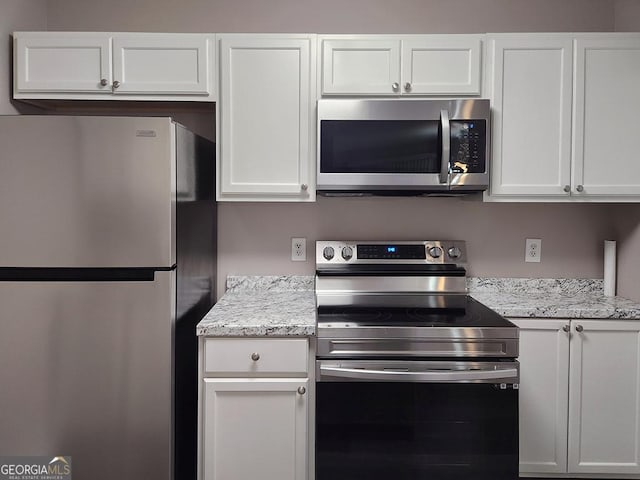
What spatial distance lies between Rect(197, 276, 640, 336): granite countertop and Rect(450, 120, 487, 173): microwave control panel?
2.06 ft

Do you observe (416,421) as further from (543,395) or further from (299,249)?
(299,249)

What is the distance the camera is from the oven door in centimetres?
191

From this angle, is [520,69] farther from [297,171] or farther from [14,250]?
[14,250]

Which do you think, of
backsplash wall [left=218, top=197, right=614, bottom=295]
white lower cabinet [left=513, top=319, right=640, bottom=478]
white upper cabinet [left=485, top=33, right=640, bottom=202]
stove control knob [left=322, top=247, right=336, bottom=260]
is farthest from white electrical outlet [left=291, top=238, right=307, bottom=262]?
white lower cabinet [left=513, top=319, right=640, bottom=478]

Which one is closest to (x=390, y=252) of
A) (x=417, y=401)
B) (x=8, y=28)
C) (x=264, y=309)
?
(x=264, y=309)

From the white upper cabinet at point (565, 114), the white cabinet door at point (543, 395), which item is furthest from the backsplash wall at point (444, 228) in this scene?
the white cabinet door at point (543, 395)

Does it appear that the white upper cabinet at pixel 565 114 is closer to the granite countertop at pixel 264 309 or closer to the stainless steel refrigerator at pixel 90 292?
the granite countertop at pixel 264 309

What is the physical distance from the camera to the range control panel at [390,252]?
258 centimetres

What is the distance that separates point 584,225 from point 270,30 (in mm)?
1880

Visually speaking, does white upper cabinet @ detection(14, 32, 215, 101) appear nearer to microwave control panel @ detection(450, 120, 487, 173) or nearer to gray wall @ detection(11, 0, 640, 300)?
gray wall @ detection(11, 0, 640, 300)

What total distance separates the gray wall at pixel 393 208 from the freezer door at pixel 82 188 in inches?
32.3

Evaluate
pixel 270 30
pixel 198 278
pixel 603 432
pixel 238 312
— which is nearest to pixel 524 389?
pixel 603 432

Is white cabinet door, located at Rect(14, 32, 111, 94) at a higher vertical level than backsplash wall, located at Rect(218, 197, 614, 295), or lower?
higher

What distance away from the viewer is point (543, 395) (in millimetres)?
2232
